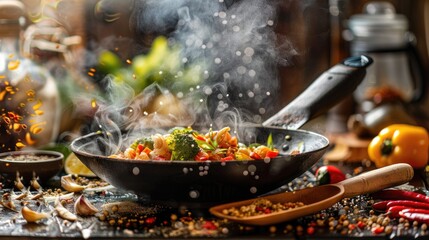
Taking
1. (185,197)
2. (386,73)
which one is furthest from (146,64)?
(185,197)

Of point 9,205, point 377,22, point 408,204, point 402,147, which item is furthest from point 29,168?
point 377,22

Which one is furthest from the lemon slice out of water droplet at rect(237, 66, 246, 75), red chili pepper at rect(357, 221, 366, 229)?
water droplet at rect(237, 66, 246, 75)

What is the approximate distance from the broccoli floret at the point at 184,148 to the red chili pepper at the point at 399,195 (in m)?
0.71

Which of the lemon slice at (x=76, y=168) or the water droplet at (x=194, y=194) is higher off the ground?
the water droplet at (x=194, y=194)

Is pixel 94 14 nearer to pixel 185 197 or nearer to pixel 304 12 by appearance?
pixel 304 12

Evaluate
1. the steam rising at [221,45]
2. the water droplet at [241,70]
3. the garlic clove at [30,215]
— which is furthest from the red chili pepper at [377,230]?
the water droplet at [241,70]

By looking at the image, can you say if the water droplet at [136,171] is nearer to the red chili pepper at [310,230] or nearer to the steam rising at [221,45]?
the red chili pepper at [310,230]

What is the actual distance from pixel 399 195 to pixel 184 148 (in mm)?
812

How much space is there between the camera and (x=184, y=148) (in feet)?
8.21

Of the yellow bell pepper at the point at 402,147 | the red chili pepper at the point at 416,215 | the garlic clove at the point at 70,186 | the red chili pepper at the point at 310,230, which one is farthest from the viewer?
the yellow bell pepper at the point at 402,147

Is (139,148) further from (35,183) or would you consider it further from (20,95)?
(20,95)

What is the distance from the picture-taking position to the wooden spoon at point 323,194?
7.25ft

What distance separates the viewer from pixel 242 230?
86.5 inches

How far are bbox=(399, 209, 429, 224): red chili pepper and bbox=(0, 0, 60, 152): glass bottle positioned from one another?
166 cm
